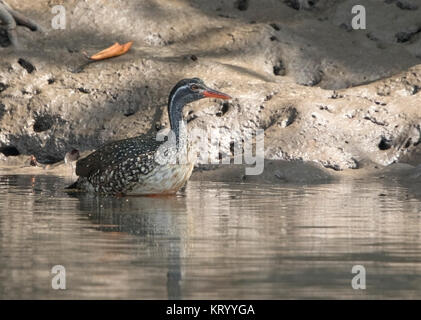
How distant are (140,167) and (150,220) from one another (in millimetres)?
1952

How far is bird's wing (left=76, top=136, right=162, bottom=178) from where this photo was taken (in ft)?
36.1

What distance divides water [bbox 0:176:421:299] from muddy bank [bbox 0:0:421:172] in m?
2.82

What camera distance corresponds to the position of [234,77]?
15547mm

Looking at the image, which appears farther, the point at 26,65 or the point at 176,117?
the point at 26,65

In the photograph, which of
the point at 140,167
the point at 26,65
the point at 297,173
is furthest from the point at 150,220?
the point at 26,65

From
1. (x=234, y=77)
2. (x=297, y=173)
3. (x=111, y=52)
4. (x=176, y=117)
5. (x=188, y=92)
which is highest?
(x=111, y=52)

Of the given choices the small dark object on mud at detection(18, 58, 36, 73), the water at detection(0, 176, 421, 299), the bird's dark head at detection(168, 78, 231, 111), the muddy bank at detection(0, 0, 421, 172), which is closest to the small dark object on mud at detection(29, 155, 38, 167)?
the muddy bank at detection(0, 0, 421, 172)

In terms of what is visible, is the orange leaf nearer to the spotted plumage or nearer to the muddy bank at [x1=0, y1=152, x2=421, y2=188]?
the muddy bank at [x1=0, y1=152, x2=421, y2=188]

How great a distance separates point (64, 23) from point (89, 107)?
78.9 inches

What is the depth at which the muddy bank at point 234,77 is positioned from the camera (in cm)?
1441

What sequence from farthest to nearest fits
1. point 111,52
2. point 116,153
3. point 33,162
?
point 111,52 < point 33,162 < point 116,153

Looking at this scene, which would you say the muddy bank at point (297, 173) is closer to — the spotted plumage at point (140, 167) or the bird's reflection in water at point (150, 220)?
the spotted plumage at point (140, 167)

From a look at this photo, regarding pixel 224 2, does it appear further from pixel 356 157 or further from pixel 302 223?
pixel 302 223

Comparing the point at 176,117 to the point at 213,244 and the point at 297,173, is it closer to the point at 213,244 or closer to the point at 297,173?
the point at 297,173
